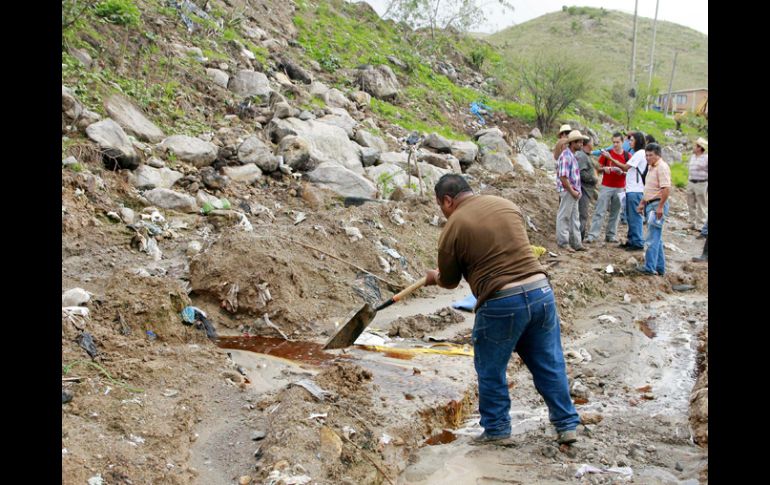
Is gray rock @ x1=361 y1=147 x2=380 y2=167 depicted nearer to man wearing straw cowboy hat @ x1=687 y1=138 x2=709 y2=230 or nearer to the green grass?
man wearing straw cowboy hat @ x1=687 y1=138 x2=709 y2=230

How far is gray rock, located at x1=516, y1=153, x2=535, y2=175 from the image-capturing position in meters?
15.4

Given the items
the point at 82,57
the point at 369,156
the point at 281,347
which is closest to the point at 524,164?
the point at 369,156

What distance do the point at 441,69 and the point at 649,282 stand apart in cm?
1633

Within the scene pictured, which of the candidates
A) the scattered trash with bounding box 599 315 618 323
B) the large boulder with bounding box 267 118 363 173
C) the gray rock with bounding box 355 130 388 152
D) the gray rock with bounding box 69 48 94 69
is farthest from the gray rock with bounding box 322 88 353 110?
the scattered trash with bounding box 599 315 618 323

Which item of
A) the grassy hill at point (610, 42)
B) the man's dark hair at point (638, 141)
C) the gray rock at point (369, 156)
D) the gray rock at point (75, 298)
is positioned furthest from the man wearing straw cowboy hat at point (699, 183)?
the grassy hill at point (610, 42)

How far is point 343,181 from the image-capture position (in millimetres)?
10391

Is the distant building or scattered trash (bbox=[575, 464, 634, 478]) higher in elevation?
the distant building

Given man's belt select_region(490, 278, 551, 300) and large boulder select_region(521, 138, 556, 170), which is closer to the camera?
man's belt select_region(490, 278, 551, 300)

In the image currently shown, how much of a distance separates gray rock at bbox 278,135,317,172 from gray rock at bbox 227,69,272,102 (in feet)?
8.79

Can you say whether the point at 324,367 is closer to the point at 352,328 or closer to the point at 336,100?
the point at 352,328

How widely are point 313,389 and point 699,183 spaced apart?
8778mm

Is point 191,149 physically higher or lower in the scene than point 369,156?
higher

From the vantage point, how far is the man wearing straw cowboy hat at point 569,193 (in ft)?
29.5
